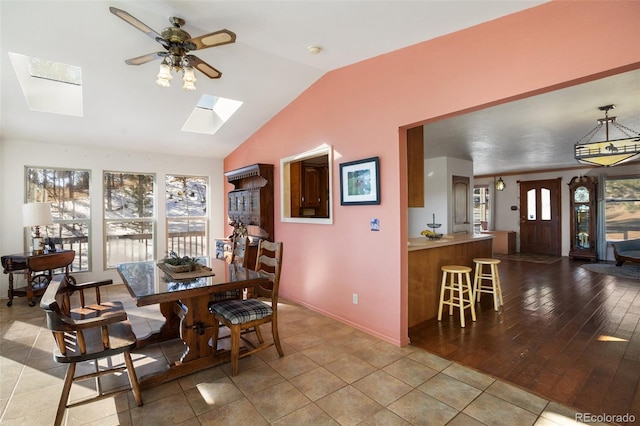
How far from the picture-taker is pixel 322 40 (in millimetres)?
2916

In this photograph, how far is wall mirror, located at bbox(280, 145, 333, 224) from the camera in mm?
4613

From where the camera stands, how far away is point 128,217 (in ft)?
18.6

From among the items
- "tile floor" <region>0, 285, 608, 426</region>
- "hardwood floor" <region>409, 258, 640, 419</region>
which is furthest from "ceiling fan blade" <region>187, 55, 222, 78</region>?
"hardwood floor" <region>409, 258, 640, 419</region>

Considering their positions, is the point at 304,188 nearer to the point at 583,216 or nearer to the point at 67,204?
the point at 67,204

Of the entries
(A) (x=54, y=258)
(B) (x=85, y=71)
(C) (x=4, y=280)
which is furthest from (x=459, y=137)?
(C) (x=4, y=280)

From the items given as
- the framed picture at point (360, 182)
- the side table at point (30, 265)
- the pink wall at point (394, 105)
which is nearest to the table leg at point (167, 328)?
the pink wall at point (394, 105)

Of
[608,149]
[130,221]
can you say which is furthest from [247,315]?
[608,149]

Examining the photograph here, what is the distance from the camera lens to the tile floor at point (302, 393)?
6.44 feet

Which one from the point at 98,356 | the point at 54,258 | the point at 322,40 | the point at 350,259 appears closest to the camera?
the point at 98,356

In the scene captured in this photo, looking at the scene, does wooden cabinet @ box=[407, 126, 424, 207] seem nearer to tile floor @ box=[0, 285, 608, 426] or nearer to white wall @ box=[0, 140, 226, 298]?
tile floor @ box=[0, 285, 608, 426]

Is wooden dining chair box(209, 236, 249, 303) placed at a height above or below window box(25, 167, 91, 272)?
Answer: below

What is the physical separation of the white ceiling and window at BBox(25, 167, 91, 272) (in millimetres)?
619

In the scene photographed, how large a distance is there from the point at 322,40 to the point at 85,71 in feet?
8.37

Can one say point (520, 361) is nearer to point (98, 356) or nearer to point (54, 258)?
point (98, 356)
